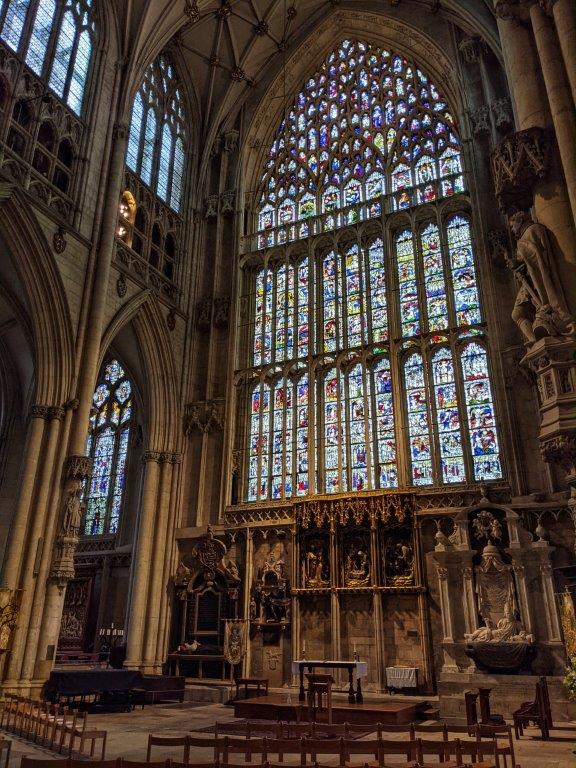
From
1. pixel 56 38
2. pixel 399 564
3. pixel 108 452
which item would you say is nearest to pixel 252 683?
pixel 399 564

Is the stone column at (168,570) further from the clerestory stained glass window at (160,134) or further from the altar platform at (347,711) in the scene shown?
the clerestory stained glass window at (160,134)

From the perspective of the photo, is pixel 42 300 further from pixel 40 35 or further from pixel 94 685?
pixel 94 685

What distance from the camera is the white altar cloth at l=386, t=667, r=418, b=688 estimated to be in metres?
14.8

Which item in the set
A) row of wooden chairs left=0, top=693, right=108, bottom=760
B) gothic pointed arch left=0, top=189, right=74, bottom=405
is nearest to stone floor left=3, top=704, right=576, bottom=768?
row of wooden chairs left=0, top=693, right=108, bottom=760

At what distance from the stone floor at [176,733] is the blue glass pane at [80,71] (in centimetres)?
1651

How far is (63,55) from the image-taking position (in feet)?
61.8

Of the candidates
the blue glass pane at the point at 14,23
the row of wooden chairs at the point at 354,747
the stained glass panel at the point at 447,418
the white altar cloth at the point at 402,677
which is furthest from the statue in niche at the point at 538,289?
the blue glass pane at the point at 14,23

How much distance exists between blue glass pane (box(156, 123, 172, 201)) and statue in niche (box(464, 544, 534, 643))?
16436 millimetres

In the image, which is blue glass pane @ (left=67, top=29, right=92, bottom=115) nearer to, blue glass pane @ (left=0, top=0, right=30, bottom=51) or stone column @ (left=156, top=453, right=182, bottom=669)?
blue glass pane @ (left=0, top=0, right=30, bottom=51)

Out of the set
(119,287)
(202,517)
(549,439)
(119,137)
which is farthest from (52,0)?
(549,439)

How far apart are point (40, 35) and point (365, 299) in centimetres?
1219

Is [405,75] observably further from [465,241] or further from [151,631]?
[151,631]

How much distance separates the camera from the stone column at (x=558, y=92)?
902 centimetres

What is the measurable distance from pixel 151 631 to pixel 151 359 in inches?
332
